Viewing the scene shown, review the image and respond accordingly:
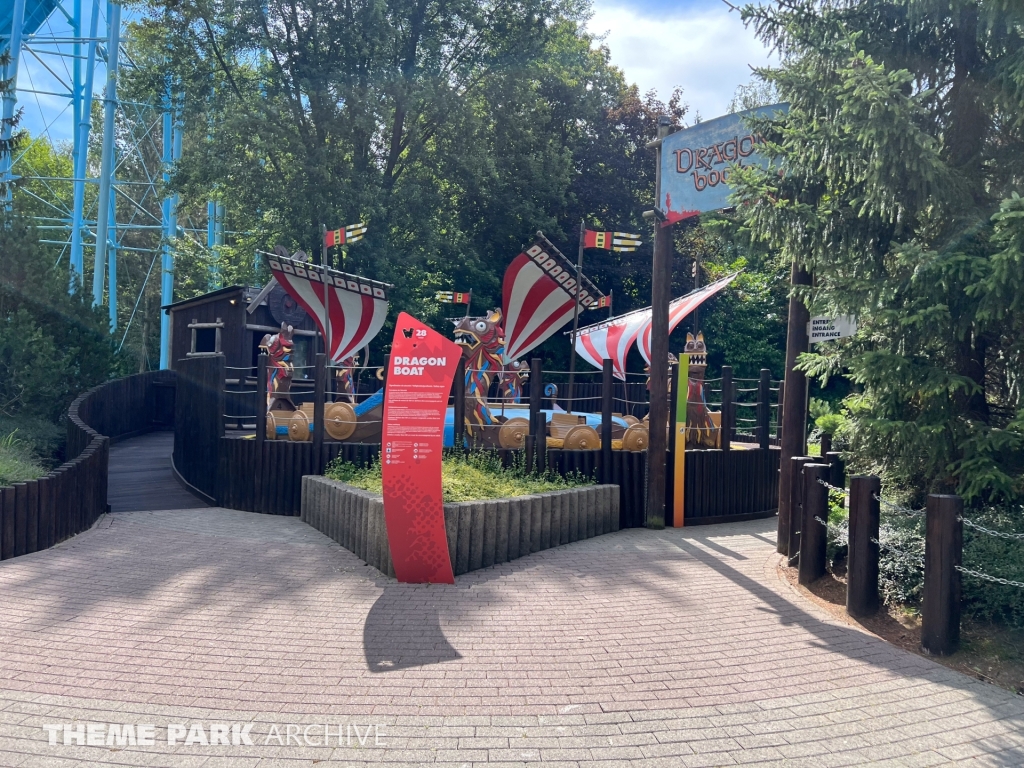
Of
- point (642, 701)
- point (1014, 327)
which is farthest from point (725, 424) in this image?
point (642, 701)

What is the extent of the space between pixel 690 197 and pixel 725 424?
10.9 feet

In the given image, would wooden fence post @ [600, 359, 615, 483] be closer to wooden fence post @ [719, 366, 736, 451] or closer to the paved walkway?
wooden fence post @ [719, 366, 736, 451]

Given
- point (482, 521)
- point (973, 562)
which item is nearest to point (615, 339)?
point (482, 521)

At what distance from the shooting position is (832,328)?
28.0 feet

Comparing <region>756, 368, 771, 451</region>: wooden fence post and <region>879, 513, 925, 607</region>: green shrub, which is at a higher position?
<region>756, 368, 771, 451</region>: wooden fence post

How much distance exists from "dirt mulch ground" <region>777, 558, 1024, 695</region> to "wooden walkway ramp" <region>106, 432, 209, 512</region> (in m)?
9.20

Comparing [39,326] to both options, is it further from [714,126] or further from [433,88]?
[714,126]

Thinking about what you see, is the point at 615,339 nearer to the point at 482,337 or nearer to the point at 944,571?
the point at 482,337

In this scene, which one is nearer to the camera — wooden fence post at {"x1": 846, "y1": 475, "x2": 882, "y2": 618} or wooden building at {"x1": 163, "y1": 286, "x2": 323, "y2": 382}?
wooden fence post at {"x1": 846, "y1": 475, "x2": 882, "y2": 618}

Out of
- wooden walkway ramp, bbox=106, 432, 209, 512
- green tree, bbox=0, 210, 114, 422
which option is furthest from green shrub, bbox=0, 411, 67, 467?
wooden walkway ramp, bbox=106, 432, 209, 512

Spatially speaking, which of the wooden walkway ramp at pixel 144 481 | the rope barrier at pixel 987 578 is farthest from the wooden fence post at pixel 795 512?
the wooden walkway ramp at pixel 144 481

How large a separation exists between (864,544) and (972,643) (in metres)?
1.02

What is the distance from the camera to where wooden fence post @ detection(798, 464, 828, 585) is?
7.38 m

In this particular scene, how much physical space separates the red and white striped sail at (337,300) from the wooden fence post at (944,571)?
11.5 meters
